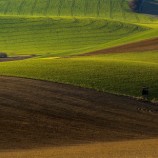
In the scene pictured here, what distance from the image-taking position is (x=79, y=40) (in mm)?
76875

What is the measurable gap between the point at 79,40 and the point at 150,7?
51.1m

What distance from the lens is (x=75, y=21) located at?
89000mm

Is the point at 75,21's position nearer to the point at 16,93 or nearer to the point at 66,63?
the point at 66,63

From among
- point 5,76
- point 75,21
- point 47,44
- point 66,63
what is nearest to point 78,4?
point 75,21

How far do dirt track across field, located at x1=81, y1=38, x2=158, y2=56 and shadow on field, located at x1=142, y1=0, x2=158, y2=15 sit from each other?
58573 mm

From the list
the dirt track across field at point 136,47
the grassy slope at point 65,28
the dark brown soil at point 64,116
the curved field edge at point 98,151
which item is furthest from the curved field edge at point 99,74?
the grassy slope at point 65,28

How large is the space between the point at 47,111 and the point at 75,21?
6420 centimetres

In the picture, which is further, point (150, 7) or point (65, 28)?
point (150, 7)

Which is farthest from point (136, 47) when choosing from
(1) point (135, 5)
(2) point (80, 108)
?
(1) point (135, 5)

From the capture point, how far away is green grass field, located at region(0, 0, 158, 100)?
34.3m

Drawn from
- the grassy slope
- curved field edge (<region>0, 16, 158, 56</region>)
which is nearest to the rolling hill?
curved field edge (<region>0, 16, 158, 56</region>)

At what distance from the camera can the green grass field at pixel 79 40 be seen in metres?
34.3

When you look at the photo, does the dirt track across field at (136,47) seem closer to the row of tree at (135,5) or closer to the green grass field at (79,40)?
the green grass field at (79,40)

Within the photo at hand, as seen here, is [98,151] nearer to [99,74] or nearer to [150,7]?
[99,74]
